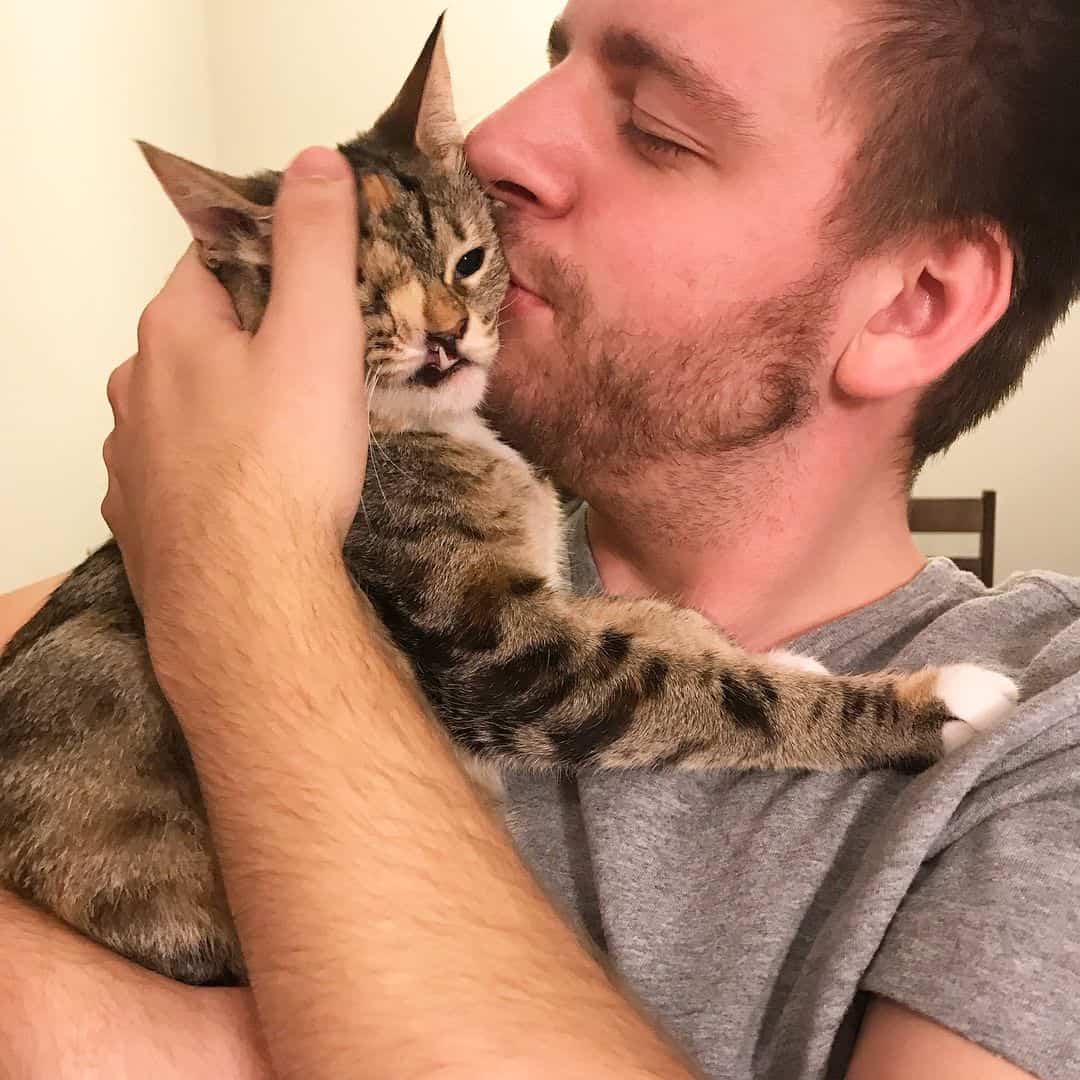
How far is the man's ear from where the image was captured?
4.11 feet

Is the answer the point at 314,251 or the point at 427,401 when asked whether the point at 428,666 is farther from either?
the point at 314,251

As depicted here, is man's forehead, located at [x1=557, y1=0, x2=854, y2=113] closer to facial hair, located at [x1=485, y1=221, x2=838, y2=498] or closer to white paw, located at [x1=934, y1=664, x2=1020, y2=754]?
facial hair, located at [x1=485, y1=221, x2=838, y2=498]

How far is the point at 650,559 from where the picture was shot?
139 cm

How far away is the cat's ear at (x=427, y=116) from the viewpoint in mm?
1334

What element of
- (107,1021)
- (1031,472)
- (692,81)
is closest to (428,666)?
(107,1021)

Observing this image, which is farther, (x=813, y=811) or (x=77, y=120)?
Result: (x=77, y=120)

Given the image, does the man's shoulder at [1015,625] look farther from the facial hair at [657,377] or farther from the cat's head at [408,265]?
the cat's head at [408,265]

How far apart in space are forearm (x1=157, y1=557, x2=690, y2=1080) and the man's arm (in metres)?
0.19

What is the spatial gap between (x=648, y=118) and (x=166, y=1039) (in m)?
1.16

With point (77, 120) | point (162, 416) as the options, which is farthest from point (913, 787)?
point (77, 120)

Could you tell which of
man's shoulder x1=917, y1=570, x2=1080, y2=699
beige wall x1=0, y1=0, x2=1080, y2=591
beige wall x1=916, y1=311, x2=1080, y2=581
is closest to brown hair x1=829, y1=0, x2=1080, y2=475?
man's shoulder x1=917, y1=570, x2=1080, y2=699

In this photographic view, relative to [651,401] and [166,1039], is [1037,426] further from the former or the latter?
[166,1039]

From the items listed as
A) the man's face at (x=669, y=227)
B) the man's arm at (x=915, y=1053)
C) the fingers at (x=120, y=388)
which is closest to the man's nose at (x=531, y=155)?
the man's face at (x=669, y=227)

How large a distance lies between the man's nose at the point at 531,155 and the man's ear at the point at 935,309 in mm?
439
